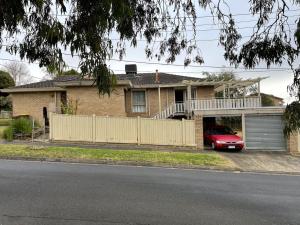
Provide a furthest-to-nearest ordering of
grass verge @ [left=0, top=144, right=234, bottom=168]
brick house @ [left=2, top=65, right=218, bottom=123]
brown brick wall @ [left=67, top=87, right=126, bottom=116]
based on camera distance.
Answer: brick house @ [left=2, top=65, right=218, bottom=123], brown brick wall @ [left=67, top=87, right=126, bottom=116], grass verge @ [left=0, top=144, right=234, bottom=168]

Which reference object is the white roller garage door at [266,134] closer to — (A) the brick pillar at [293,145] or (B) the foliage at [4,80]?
(A) the brick pillar at [293,145]

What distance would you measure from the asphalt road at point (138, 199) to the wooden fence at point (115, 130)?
11.6 m

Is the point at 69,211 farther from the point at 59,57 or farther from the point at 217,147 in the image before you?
the point at 217,147

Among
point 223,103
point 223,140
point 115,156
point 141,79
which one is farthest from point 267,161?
point 141,79

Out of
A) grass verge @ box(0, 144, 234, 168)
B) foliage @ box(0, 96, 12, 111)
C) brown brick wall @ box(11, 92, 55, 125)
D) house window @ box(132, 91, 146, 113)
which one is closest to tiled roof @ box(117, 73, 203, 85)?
house window @ box(132, 91, 146, 113)

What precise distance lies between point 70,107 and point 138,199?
20768mm

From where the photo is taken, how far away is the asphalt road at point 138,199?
827 centimetres

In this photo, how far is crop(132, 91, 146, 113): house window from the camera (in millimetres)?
34812

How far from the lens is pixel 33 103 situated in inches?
1351

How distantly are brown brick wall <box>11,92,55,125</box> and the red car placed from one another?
1263 cm

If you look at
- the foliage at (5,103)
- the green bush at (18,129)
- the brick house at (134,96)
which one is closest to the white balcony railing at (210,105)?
the brick house at (134,96)

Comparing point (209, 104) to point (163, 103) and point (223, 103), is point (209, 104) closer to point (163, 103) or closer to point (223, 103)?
point (223, 103)

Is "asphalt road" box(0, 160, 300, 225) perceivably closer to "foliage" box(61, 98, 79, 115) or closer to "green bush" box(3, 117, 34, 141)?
"green bush" box(3, 117, 34, 141)

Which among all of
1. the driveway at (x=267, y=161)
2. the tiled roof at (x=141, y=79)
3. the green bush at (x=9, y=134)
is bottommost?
the driveway at (x=267, y=161)
